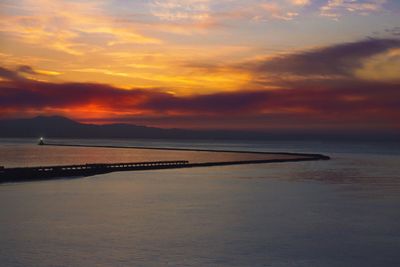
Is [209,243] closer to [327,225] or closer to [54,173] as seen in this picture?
[327,225]

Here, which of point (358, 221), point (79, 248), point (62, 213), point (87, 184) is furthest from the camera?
point (87, 184)

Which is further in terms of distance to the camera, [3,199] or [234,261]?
[3,199]

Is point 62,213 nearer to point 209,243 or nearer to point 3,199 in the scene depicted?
point 3,199

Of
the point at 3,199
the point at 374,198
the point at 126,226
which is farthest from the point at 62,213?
the point at 374,198

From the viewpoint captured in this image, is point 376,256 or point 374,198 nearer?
point 376,256

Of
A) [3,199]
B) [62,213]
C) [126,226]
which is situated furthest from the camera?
[3,199]

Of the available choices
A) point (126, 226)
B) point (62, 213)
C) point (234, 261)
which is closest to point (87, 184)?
point (62, 213)

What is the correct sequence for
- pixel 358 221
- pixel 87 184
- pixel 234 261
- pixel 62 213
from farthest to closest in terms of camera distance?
pixel 87 184 < pixel 62 213 < pixel 358 221 < pixel 234 261

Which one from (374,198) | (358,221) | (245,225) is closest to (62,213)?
(245,225)

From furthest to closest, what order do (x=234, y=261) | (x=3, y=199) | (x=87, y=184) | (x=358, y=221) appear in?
1. (x=87, y=184)
2. (x=3, y=199)
3. (x=358, y=221)
4. (x=234, y=261)
